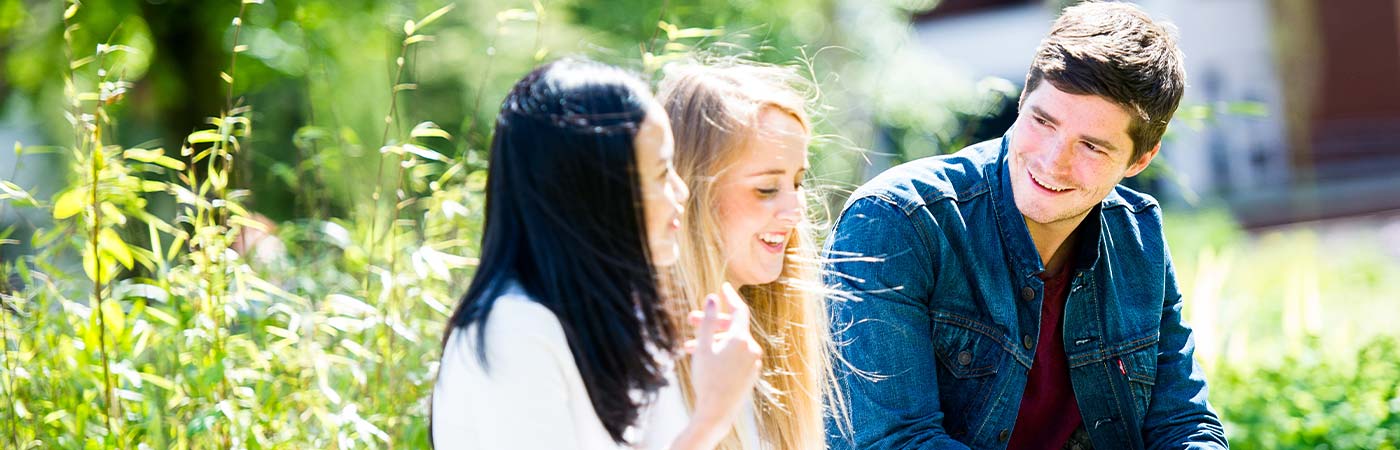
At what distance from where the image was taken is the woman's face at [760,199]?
1.93 m

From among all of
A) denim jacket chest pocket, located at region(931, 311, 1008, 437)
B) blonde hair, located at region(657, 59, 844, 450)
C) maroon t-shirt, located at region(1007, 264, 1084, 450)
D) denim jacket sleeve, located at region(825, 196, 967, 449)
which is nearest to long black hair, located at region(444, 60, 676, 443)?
blonde hair, located at region(657, 59, 844, 450)

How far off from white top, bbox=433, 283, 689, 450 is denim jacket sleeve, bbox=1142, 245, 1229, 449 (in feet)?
4.62

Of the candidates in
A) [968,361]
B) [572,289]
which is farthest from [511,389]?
[968,361]

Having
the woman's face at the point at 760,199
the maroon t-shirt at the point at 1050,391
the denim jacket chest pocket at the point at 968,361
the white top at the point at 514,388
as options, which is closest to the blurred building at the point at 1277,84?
the maroon t-shirt at the point at 1050,391

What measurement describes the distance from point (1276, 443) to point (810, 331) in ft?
6.78

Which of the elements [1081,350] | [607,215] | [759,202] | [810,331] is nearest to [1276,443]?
[1081,350]

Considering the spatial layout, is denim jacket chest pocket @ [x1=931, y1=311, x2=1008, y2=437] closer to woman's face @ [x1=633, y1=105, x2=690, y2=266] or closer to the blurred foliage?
the blurred foliage

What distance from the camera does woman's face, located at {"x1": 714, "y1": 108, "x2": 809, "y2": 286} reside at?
1934 millimetres

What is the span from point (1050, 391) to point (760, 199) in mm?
872

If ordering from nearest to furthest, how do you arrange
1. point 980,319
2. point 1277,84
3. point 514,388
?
point 514,388
point 980,319
point 1277,84

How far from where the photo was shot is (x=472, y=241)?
11.0 feet

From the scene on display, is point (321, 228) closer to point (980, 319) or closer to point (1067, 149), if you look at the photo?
point (980, 319)

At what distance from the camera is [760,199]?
1944mm

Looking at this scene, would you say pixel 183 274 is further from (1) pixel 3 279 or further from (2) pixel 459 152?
(2) pixel 459 152
